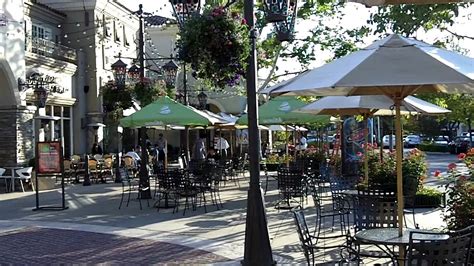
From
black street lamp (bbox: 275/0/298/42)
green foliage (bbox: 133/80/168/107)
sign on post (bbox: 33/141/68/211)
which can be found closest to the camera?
black street lamp (bbox: 275/0/298/42)

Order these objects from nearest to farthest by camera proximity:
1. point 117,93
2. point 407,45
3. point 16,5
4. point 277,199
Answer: point 407,45 < point 277,199 < point 16,5 < point 117,93

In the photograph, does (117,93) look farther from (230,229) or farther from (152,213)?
(230,229)

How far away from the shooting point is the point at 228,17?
7.41 meters

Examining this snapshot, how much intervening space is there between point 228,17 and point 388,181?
19.2 ft

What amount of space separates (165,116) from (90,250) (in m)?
5.62

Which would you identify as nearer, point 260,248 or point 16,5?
point 260,248

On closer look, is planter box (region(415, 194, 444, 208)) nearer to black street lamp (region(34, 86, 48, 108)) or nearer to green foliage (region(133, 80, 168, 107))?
green foliage (region(133, 80, 168, 107))

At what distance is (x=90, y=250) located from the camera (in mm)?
8906

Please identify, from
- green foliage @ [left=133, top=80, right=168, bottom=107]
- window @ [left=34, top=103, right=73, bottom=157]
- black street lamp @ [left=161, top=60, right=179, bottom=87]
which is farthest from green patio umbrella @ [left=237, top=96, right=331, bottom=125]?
window @ [left=34, top=103, right=73, bottom=157]

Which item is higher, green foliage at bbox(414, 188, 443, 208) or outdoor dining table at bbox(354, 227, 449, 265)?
outdoor dining table at bbox(354, 227, 449, 265)

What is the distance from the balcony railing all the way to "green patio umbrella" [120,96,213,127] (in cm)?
987

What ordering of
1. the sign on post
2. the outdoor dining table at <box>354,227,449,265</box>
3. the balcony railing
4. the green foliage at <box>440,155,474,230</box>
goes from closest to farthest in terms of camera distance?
the outdoor dining table at <box>354,227,449,265</box> → the green foliage at <box>440,155,474,230</box> → the sign on post → the balcony railing

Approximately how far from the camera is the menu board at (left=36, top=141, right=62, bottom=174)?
1385 cm

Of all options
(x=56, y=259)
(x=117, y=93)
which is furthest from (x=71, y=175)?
(x=56, y=259)
